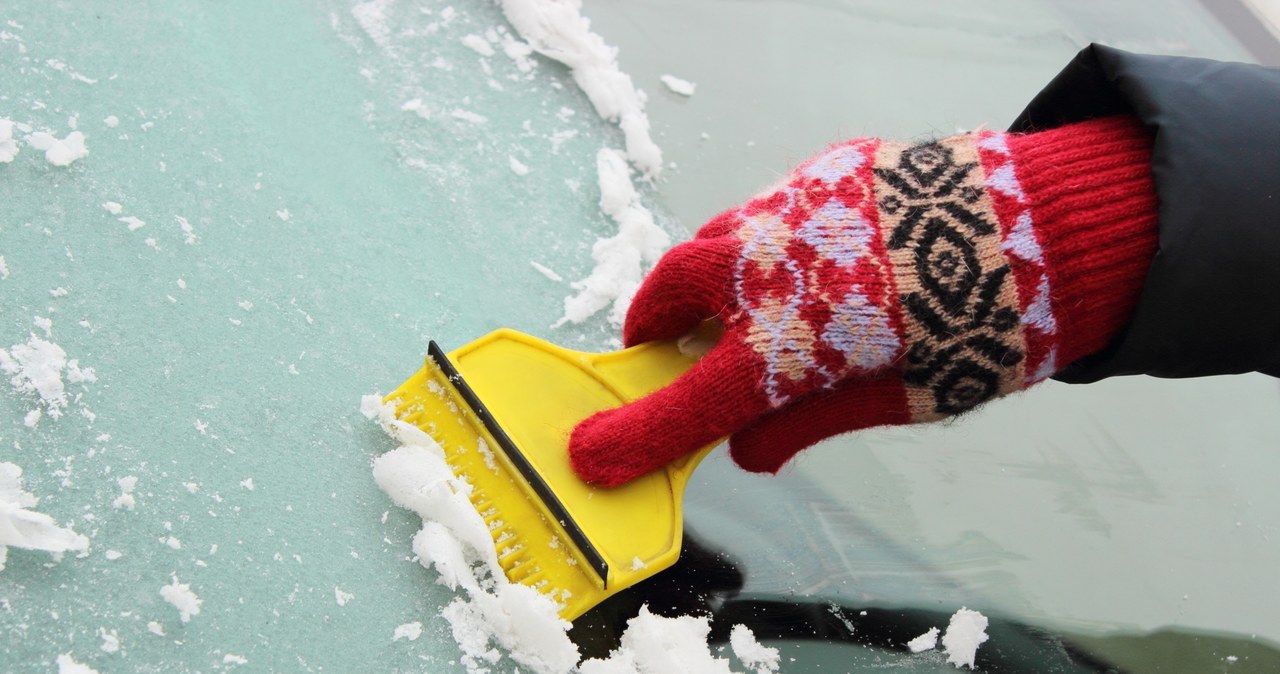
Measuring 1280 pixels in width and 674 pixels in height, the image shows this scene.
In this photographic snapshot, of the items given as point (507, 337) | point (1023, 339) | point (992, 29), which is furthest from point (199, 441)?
point (992, 29)

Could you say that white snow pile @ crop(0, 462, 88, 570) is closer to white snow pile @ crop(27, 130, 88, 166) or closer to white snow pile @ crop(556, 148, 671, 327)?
white snow pile @ crop(27, 130, 88, 166)

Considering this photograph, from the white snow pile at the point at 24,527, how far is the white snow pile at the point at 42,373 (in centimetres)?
6

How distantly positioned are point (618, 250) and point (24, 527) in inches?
24.8

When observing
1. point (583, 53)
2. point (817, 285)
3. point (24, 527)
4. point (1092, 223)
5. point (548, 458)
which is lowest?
point (24, 527)

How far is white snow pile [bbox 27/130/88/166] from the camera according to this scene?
3.43 ft

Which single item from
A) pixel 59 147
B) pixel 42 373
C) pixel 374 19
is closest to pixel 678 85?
pixel 374 19

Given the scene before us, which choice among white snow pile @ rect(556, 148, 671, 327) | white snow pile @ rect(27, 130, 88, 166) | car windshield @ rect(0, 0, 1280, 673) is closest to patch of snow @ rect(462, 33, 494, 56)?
car windshield @ rect(0, 0, 1280, 673)

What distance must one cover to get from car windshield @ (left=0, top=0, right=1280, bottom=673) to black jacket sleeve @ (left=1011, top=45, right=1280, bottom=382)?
309 mm

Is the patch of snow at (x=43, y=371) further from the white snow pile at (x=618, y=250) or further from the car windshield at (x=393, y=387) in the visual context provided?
the white snow pile at (x=618, y=250)

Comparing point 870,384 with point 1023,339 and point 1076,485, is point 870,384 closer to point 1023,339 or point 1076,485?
point 1023,339

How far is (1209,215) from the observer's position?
31.4 inches

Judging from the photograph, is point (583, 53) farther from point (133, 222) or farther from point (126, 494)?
point (126, 494)

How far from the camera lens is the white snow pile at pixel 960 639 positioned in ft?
3.26

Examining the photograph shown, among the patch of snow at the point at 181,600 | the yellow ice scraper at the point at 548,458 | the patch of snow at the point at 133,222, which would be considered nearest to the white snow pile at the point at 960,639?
the yellow ice scraper at the point at 548,458
